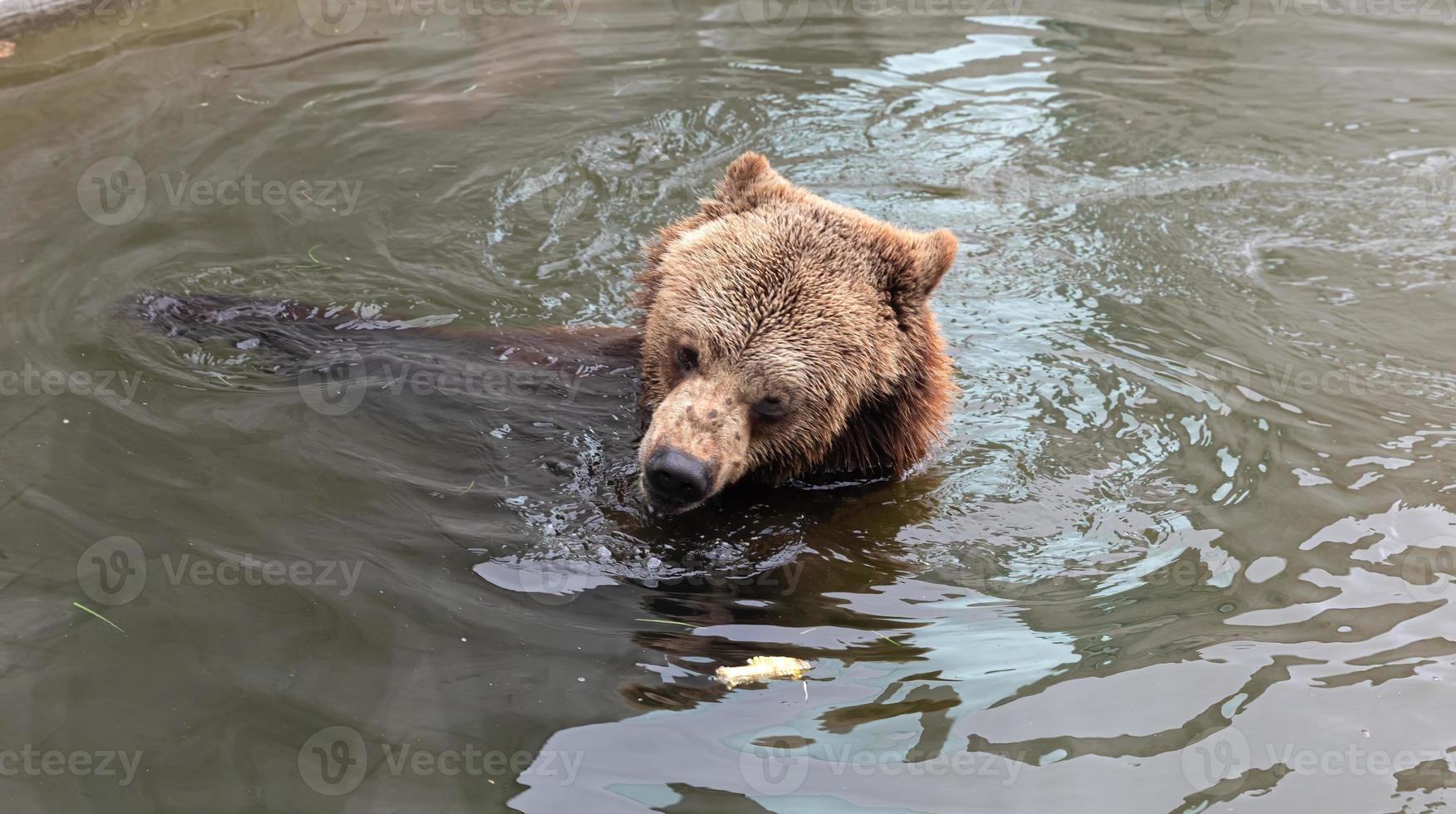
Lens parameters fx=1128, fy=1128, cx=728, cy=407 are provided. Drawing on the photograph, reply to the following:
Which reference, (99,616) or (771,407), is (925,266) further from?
Answer: (99,616)

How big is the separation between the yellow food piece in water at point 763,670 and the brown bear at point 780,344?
64cm

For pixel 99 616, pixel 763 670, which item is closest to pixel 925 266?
pixel 763 670

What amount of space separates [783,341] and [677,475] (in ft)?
2.54

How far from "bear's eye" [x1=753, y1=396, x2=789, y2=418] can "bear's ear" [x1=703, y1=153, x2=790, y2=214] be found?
3.20 feet

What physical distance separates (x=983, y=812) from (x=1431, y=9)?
1119cm

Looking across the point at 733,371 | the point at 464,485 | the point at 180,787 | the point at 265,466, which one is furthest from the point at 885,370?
the point at 180,787

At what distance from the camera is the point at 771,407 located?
4586 mm

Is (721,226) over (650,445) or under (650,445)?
over

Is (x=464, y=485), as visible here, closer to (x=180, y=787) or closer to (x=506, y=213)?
(x=180, y=787)

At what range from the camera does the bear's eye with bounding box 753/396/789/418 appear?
179 inches

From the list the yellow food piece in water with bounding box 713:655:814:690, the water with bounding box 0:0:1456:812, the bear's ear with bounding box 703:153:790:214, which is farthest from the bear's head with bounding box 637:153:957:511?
the yellow food piece in water with bounding box 713:655:814:690

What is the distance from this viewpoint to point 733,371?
450 cm

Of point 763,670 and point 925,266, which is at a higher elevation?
point 925,266

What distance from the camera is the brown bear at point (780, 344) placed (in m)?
4.41
